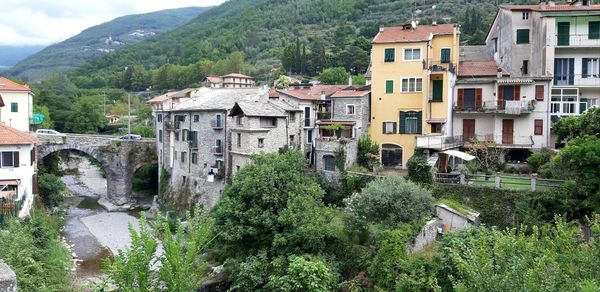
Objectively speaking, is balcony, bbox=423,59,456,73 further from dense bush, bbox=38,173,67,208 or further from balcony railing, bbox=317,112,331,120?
dense bush, bbox=38,173,67,208

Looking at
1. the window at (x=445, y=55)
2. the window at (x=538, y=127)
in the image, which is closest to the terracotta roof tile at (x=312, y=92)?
the window at (x=445, y=55)

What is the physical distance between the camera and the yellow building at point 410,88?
125ft

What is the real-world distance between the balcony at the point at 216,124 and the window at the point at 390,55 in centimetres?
1374

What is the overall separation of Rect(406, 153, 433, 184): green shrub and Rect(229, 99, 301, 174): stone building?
11.2 m

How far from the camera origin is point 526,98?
1453 inches

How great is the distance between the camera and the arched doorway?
129 feet

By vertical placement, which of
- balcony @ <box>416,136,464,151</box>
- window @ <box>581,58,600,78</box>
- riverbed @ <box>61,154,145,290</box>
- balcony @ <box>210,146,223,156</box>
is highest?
window @ <box>581,58,600,78</box>

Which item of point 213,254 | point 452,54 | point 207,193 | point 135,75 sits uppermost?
point 135,75

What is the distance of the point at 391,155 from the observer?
39594 millimetres

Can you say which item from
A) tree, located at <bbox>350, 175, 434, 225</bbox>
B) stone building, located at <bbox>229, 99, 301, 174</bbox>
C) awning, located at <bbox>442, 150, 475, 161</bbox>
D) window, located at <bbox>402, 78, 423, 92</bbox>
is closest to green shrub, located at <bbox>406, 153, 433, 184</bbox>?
awning, located at <bbox>442, 150, 475, 161</bbox>

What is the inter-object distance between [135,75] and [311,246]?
11922cm

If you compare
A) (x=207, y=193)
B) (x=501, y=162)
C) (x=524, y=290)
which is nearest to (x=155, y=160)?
(x=207, y=193)

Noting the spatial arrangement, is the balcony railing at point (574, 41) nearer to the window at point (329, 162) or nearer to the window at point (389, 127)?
the window at point (389, 127)

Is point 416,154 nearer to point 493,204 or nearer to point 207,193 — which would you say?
point 493,204
